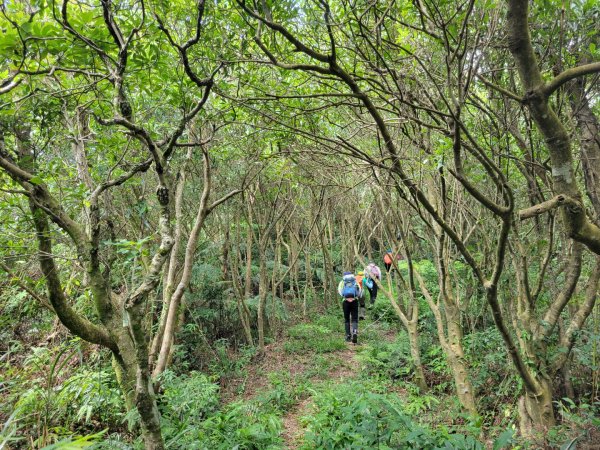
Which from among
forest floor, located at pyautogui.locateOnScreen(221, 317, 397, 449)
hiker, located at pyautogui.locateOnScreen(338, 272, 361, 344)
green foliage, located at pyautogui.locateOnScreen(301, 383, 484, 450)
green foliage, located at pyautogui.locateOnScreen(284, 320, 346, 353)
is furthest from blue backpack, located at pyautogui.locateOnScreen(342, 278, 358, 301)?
green foliage, located at pyautogui.locateOnScreen(301, 383, 484, 450)

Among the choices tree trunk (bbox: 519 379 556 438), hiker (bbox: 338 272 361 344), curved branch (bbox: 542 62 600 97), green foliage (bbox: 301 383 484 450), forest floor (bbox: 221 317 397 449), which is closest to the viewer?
curved branch (bbox: 542 62 600 97)

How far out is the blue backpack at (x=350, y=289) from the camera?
8930 mm

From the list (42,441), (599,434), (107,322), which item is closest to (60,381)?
(42,441)

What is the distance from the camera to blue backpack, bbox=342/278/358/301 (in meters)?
8.93

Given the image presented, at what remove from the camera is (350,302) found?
8.91 metres

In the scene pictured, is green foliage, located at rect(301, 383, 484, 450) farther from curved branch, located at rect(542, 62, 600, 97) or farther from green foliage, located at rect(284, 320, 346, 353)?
green foliage, located at rect(284, 320, 346, 353)

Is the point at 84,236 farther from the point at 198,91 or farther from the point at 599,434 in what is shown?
the point at 599,434

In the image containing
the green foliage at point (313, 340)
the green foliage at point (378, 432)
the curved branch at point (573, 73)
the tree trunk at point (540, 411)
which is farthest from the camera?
the green foliage at point (313, 340)

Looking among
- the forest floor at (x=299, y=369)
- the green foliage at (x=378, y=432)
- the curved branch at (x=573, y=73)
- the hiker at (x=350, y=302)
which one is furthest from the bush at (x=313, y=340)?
the curved branch at (x=573, y=73)

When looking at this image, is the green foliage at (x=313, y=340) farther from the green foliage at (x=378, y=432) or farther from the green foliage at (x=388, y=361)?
the green foliage at (x=378, y=432)

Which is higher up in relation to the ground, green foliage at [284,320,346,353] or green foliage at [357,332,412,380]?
green foliage at [284,320,346,353]

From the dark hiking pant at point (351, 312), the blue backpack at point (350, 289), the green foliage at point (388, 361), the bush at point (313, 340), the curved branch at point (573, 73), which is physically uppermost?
the curved branch at point (573, 73)

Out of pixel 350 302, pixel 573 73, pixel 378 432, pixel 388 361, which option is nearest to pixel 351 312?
pixel 350 302

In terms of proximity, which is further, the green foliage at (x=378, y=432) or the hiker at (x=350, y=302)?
the hiker at (x=350, y=302)
